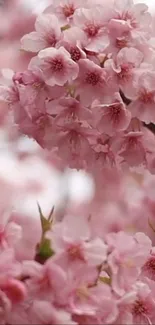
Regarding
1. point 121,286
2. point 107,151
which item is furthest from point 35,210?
point 121,286

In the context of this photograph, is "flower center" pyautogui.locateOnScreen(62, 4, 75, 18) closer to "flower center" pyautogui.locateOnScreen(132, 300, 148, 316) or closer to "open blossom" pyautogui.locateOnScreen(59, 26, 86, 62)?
"open blossom" pyautogui.locateOnScreen(59, 26, 86, 62)

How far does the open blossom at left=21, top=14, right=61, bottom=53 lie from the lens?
66 cm

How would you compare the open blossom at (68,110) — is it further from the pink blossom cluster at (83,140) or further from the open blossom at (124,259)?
the open blossom at (124,259)

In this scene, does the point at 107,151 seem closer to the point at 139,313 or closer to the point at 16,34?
the point at 139,313

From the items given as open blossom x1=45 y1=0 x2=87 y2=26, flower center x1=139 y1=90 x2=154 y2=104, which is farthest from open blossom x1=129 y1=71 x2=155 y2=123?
open blossom x1=45 y1=0 x2=87 y2=26

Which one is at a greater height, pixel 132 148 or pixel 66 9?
pixel 66 9

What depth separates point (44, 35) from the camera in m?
0.67

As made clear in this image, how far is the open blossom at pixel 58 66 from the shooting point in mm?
631

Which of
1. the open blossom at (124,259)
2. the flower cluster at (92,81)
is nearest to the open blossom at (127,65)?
the flower cluster at (92,81)

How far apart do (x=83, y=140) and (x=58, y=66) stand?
0.09 metres

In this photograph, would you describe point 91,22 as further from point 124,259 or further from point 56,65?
point 124,259

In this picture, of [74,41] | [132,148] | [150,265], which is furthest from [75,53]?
[150,265]

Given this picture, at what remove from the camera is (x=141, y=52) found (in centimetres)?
65

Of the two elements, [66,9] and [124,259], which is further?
[66,9]
